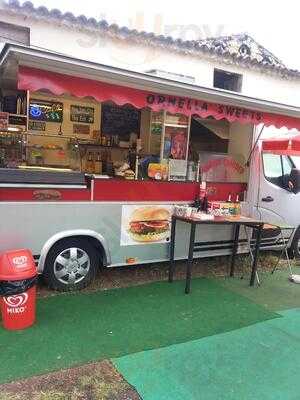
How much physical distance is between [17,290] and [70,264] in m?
1.03

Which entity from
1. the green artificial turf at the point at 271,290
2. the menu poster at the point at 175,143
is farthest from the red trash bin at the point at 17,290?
the menu poster at the point at 175,143

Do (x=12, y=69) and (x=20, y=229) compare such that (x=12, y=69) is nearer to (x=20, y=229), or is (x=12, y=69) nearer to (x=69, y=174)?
(x=69, y=174)

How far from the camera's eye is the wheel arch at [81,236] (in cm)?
448

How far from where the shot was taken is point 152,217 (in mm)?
5152

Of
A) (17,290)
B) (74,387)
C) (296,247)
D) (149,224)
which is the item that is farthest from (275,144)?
(74,387)

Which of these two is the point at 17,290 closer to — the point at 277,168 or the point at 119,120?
the point at 119,120

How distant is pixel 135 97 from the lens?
14.6 ft

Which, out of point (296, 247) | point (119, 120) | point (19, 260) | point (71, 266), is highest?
point (119, 120)

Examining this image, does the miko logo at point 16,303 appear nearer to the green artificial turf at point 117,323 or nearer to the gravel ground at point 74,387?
the green artificial turf at point 117,323

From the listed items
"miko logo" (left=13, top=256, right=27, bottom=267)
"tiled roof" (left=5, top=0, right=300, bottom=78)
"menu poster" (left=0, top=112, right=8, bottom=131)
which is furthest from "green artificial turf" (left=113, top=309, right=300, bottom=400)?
"tiled roof" (left=5, top=0, right=300, bottom=78)

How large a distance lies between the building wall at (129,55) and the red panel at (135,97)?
1161 millimetres

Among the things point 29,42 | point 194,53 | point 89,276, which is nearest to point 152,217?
point 89,276

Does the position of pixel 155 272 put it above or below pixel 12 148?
below

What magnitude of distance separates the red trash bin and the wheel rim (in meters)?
0.78
